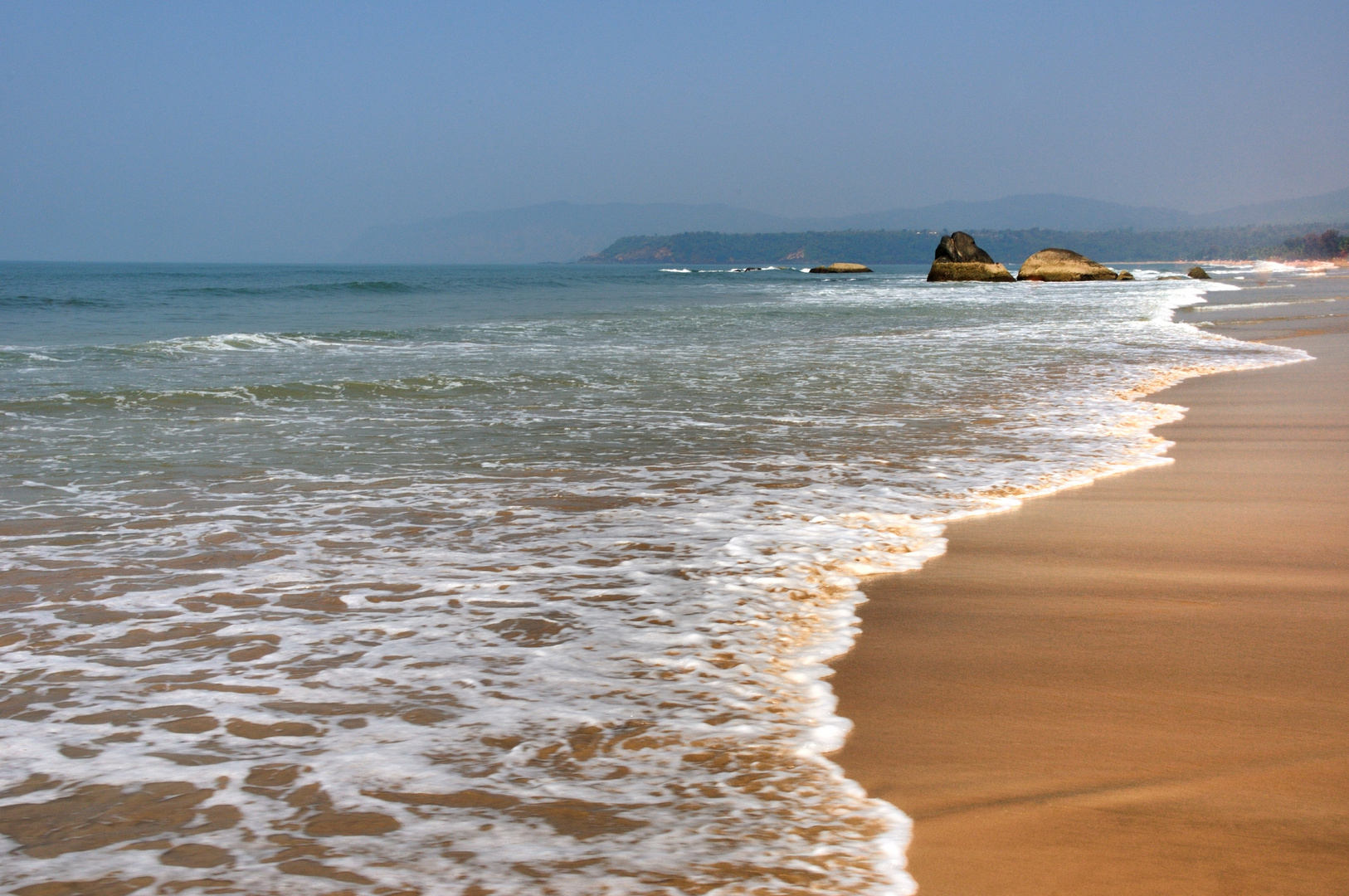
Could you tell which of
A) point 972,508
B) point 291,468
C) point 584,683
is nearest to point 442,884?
point 584,683

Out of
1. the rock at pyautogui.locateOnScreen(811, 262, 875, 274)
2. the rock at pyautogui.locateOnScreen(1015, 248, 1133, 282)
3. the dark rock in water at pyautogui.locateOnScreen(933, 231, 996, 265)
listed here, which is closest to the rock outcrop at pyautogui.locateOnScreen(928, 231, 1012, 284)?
the dark rock in water at pyautogui.locateOnScreen(933, 231, 996, 265)

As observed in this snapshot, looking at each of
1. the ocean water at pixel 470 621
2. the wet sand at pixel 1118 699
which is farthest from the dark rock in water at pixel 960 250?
the wet sand at pixel 1118 699

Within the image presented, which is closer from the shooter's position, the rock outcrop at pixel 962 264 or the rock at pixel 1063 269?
the rock at pixel 1063 269

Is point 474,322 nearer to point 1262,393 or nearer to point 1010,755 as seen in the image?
point 1262,393

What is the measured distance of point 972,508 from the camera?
5.15 meters

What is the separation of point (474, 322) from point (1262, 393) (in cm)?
1788

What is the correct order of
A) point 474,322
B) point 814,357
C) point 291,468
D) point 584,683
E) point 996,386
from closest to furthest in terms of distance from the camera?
point 584,683 < point 291,468 < point 996,386 < point 814,357 < point 474,322

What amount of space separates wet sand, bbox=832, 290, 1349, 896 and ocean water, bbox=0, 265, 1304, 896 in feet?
0.54

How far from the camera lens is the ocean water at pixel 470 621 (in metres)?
2.14

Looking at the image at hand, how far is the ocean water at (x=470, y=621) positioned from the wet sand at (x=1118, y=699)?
16 cm

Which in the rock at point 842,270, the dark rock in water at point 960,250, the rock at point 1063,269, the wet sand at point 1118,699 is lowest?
the wet sand at point 1118,699

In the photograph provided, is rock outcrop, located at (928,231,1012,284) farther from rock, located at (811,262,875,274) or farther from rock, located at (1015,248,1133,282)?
rock, located at (811,262,875,274)

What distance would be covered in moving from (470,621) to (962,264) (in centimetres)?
6370

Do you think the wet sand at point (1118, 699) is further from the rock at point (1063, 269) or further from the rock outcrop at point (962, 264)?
the rock outcrop at point (962, 264)
